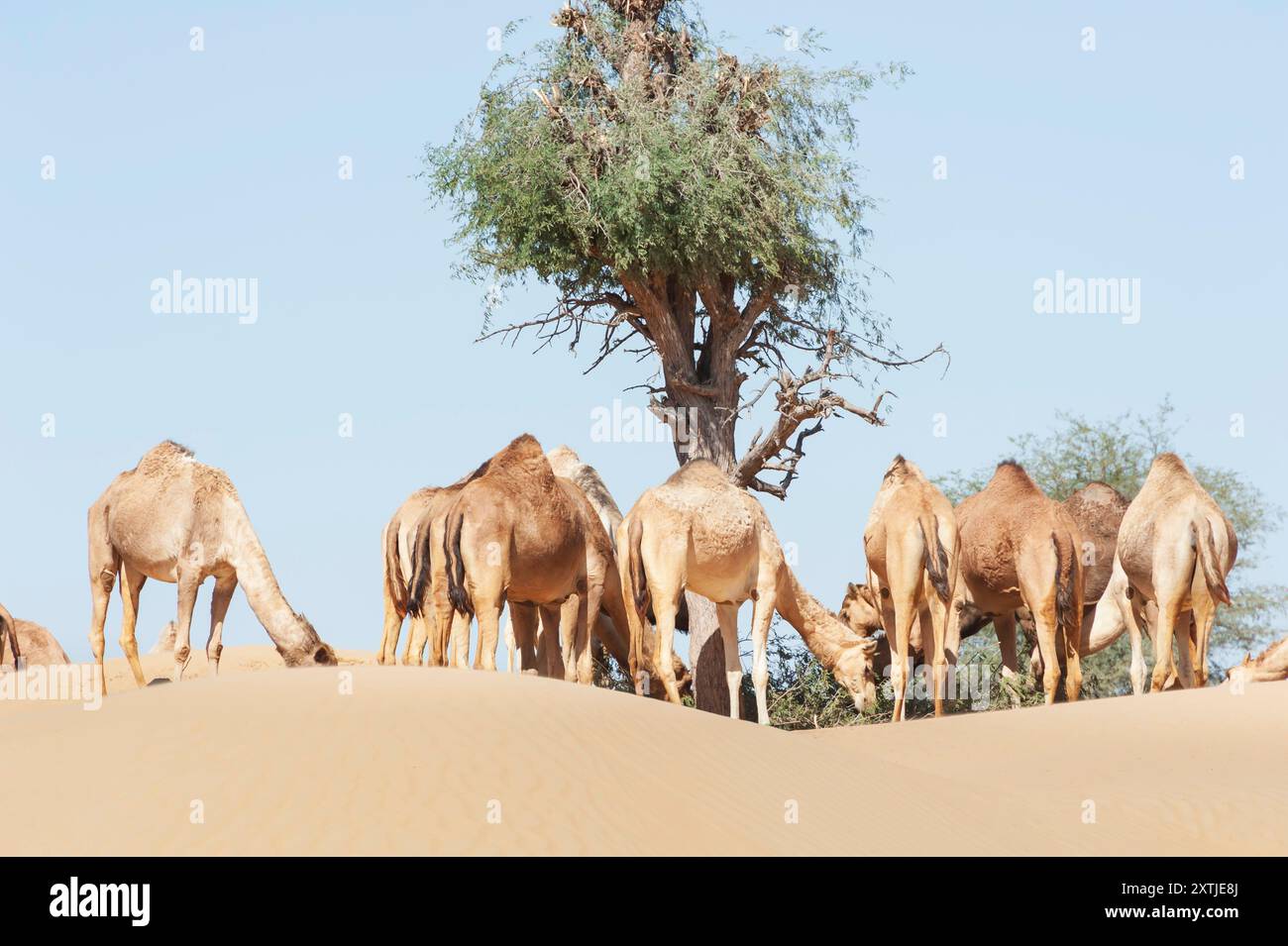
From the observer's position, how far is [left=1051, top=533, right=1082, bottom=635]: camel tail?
19.4 metres

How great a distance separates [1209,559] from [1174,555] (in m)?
0.42

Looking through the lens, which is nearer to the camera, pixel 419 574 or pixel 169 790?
pixel 169 790

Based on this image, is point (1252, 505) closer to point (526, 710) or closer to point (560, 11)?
point (560, 11)

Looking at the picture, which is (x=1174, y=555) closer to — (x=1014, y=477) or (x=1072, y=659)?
(x=1072, y=659)

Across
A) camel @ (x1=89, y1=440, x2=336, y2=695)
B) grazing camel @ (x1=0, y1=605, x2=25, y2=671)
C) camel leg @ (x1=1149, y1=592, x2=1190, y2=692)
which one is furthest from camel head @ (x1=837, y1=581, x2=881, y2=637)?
grazing camel @ (x1=0, y1=605, x2=25, y2=671)

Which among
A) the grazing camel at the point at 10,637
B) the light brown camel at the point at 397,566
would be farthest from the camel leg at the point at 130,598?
the grazing camel at the point at 10,637

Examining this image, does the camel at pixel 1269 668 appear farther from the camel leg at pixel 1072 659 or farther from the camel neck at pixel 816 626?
the camel neck at pixel 816 626

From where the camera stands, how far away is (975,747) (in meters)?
15.6

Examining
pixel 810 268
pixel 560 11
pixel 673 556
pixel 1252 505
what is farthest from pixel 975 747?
pixel 1252 505

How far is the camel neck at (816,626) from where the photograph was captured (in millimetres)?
20547

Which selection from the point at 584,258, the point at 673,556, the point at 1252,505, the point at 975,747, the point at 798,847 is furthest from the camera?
the point at 1252,505

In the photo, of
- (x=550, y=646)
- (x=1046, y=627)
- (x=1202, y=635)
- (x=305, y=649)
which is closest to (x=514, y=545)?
(x=550, y=646)

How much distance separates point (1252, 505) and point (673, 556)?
20296mm

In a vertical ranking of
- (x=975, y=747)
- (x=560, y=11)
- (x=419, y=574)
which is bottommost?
(x=975, y=747)
